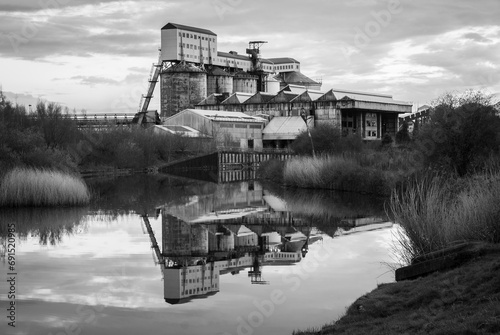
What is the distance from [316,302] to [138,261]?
5.08m

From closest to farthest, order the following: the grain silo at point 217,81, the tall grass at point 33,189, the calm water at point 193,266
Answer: the calm water at point 193,266 → the tall grass at point 33,189 → the grain silo at point 217,81

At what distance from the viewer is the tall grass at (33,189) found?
71.6 feet

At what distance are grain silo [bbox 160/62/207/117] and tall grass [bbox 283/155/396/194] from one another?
3751 cm

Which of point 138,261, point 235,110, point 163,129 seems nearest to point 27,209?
point 138,261

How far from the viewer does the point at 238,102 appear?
70.2 metres

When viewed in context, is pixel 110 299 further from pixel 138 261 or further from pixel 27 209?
pixel 27 209

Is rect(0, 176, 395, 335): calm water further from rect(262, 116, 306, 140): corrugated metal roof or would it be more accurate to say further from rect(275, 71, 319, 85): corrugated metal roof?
rect(275, 71, 319, 85): corrugated metal roof

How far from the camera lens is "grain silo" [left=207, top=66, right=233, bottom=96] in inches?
2960

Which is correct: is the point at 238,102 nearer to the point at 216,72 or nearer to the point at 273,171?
the point at 216,72

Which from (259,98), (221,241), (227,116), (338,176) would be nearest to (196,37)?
(259,98)

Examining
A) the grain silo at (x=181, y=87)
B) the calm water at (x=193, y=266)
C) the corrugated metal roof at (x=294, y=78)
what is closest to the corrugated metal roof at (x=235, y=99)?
the grain silo at (x=181, y=87)

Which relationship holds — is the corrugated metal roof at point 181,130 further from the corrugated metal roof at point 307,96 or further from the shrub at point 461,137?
the shrub at point 461,137

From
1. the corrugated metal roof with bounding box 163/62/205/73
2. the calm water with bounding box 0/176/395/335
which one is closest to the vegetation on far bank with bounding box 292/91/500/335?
the calm water with bounding box 0/176/395/335

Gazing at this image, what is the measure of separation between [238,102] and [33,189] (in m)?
49.2
